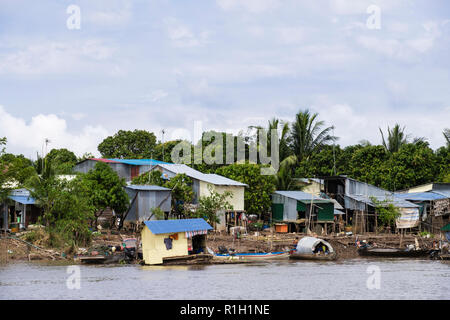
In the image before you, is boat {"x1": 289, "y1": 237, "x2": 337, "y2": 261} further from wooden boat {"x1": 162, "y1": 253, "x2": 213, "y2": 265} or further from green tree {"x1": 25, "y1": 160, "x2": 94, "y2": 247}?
green tree {"x1": 25, "y1": 160, "x2": 94, "y2": 247}

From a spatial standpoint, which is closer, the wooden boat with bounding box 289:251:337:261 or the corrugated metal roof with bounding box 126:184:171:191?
the wooden boat with bounding box 289:251:337:261

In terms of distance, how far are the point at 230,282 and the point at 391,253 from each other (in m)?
12.0

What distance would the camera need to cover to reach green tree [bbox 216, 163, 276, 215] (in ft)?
120

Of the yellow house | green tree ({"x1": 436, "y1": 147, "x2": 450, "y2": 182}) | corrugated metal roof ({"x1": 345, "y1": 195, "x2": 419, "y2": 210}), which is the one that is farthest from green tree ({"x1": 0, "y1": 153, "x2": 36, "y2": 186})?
green tree ({"x1": 436, "y1": 147, "x2": 450, "y2": 182})

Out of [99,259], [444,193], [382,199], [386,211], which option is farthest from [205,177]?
[444,193]

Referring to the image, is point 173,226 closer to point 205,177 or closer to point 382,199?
point 205,177

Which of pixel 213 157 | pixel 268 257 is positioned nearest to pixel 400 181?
pixel 213 157

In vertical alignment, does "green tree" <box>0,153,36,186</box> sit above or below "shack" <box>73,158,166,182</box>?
below

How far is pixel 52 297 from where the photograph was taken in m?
18.2

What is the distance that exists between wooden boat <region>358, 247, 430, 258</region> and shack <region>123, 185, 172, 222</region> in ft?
35.9

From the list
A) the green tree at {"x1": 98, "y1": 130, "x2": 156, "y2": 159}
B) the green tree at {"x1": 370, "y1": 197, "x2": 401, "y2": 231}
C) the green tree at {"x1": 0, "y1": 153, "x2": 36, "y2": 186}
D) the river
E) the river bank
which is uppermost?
the green tree at {"x1": 98, "y1": 130, "x2": 156, "y2": 159}
